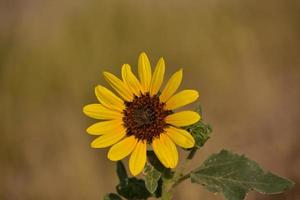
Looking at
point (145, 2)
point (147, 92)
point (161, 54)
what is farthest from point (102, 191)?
point (147, 92)

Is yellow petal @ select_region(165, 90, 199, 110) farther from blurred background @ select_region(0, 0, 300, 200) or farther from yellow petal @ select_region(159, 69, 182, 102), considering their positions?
blurred background @ select_region(0, 0, 300, 200)

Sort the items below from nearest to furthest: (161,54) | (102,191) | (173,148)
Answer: (173,148)
(102,191)
(161,54)

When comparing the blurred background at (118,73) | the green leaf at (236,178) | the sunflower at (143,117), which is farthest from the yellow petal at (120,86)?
the blurred background at (118,73)

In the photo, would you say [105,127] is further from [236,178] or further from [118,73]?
[118,73]

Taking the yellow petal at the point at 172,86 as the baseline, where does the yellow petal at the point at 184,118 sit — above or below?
below

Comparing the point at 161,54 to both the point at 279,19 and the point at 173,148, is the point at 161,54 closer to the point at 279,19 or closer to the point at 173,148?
the point at 279,19

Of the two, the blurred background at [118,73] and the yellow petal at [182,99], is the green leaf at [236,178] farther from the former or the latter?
the blurred background at [118,73]
